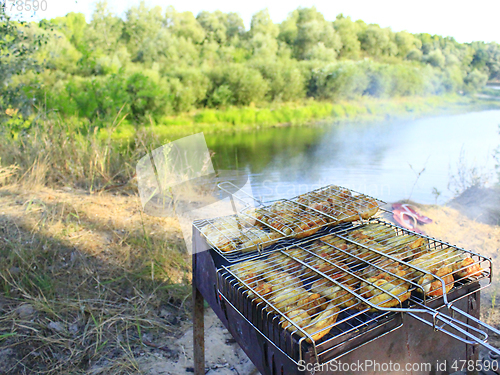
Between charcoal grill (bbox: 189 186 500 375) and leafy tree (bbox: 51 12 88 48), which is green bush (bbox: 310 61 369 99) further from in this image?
charcoal grill (bbox: 189 186 500 375)

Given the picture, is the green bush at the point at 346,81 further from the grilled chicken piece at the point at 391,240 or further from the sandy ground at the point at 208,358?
the grilled chicken piece at the point at 391,240

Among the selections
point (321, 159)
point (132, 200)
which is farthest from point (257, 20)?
point (132, 200)

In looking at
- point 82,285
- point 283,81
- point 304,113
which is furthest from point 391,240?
point 283,81

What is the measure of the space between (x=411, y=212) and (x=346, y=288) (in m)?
3.25

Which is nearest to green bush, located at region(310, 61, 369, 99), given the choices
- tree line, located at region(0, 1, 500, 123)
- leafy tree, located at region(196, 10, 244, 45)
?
tree line, located at region(0, 1, 500, 123)

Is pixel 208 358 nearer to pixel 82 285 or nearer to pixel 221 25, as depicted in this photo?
pixel 82 285

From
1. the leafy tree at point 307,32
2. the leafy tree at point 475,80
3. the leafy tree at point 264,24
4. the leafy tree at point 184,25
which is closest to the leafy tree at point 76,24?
the leafy tree at point 184,25

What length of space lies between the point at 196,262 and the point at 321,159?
6.73m

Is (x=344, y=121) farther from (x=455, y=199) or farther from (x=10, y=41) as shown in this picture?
(x=10, y=41)

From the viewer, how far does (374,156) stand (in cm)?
816

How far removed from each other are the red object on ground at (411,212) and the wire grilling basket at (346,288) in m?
2.53

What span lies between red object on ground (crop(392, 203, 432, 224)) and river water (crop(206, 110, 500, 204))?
0.43 meters

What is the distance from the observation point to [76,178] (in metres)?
4.49

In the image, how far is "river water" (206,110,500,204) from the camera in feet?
18.8
